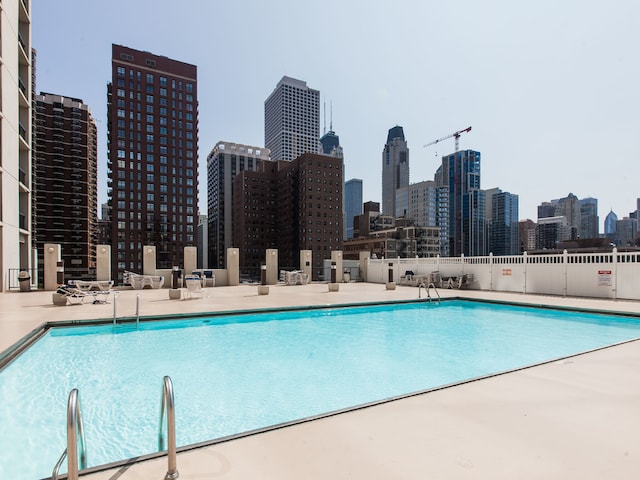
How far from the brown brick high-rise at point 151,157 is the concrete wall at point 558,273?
8173 centimetres

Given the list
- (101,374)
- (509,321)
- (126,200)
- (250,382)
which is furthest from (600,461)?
(126,200)

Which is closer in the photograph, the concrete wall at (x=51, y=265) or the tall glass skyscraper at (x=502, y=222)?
the concrete wall at (x=51, y=265)

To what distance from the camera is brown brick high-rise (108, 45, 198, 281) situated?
86938 mm

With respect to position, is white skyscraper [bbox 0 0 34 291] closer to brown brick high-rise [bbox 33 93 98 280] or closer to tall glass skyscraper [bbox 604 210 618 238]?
brown brick high-rise [bbox 33 93 98 280]

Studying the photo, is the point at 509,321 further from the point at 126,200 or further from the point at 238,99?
the point at 126,200

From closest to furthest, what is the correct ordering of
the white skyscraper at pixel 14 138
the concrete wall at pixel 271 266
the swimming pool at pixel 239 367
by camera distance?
the swimming pool at pixel 239 367 → the white skyscraper at pixel 14 138 → the concrete wall at pixel 271 266

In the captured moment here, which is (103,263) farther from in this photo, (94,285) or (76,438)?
(76,438)

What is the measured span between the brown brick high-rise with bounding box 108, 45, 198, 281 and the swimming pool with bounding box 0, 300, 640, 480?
84.5 meters

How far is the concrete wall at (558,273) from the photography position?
43.4 ft

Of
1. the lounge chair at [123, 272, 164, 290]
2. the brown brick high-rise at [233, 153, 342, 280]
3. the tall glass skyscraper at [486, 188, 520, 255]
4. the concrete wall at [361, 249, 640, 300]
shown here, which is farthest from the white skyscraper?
the tall glass skyscraper at [486, 188, 520, 255]

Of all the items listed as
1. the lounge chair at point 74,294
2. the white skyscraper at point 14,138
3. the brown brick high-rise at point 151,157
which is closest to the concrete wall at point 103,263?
the white skyscraper at point 14,138

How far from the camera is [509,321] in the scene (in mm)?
10688

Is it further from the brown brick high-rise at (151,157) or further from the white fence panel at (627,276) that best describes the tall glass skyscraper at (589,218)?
the white fence panel at (627,276)

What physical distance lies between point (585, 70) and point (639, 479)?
16627 mm
